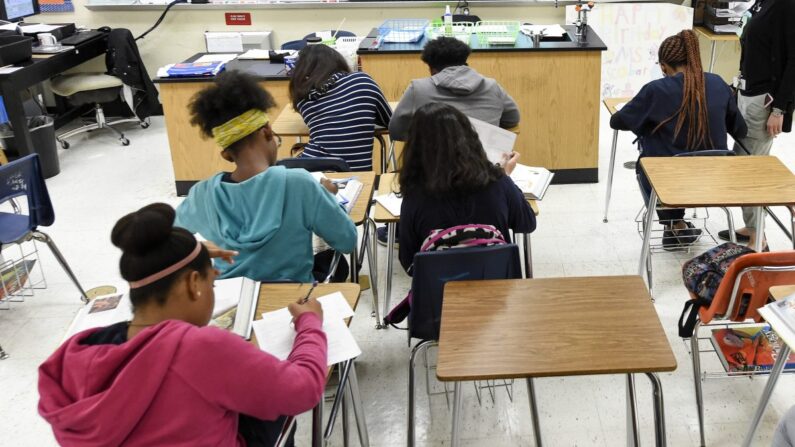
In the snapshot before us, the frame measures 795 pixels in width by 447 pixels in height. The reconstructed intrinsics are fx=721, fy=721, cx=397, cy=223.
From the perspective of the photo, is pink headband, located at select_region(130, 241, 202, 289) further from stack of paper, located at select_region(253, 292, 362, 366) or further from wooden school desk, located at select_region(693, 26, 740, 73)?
wooden school desk, located at select_region(693, 26, 740, 73)

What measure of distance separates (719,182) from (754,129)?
1.05 meters

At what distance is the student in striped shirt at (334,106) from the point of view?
326cm

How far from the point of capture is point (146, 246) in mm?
1300

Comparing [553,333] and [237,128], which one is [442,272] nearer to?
[553,333]

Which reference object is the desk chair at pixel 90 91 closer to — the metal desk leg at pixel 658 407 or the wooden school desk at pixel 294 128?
the wooden school desk at pixel 294 128

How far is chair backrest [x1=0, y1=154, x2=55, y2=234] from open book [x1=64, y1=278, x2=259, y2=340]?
4.53 ft

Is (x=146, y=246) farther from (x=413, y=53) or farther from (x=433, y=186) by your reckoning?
(x=413, y=53)

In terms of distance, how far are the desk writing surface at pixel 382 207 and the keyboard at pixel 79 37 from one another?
3.58 metres

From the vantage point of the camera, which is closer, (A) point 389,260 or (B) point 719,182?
(B) point 719,182

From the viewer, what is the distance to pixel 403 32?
4492 mm

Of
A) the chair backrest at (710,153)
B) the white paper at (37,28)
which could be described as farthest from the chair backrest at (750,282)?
the white paper at (37,28)

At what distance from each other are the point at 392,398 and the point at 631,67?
161 inches

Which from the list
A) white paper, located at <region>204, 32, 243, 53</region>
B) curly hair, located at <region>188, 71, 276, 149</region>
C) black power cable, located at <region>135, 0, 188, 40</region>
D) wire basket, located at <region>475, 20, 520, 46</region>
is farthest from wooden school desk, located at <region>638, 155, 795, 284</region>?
black power cable, located at <region>135, 0, 188, 40</region>

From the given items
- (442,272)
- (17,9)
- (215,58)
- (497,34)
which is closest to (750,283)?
(442,272)
